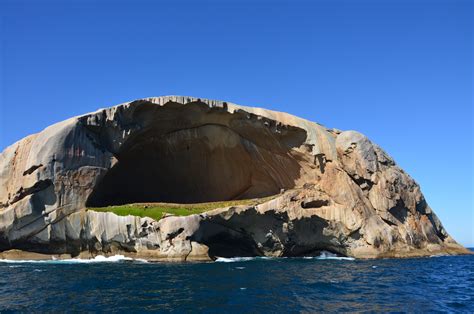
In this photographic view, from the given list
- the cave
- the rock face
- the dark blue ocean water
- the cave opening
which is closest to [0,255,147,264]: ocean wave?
the rock face

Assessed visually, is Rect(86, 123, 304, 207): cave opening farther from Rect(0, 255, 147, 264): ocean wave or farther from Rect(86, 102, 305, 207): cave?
Rect(0, 255, 147, 264): ocean wave

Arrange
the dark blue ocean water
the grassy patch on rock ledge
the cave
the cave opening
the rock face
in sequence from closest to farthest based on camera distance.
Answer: the dark blue ocean water
the rock face
the grassy patch on rock ledge
the cave
the cave opening

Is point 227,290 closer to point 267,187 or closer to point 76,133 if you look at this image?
point 76,133

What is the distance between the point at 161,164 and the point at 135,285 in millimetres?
29363

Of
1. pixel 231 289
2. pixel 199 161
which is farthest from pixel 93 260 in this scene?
pixel 231 289

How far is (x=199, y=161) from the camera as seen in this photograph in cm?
5106

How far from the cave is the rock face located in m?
0.12

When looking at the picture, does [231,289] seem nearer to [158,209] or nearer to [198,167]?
[158,209]

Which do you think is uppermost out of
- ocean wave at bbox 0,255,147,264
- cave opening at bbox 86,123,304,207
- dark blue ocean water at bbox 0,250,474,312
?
cave opening at bbox 86,123,304,207

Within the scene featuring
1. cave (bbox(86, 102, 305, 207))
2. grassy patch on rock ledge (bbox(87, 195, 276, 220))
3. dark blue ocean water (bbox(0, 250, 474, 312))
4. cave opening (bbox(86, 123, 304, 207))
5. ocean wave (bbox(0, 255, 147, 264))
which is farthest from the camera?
cave opening (bbox(86, 123, 304, 207))

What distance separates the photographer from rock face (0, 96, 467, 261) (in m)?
37.3

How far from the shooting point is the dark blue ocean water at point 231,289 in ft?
57.4

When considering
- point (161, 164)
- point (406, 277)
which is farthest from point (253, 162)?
point (406, 277)

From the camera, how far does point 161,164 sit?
50.7 metres
